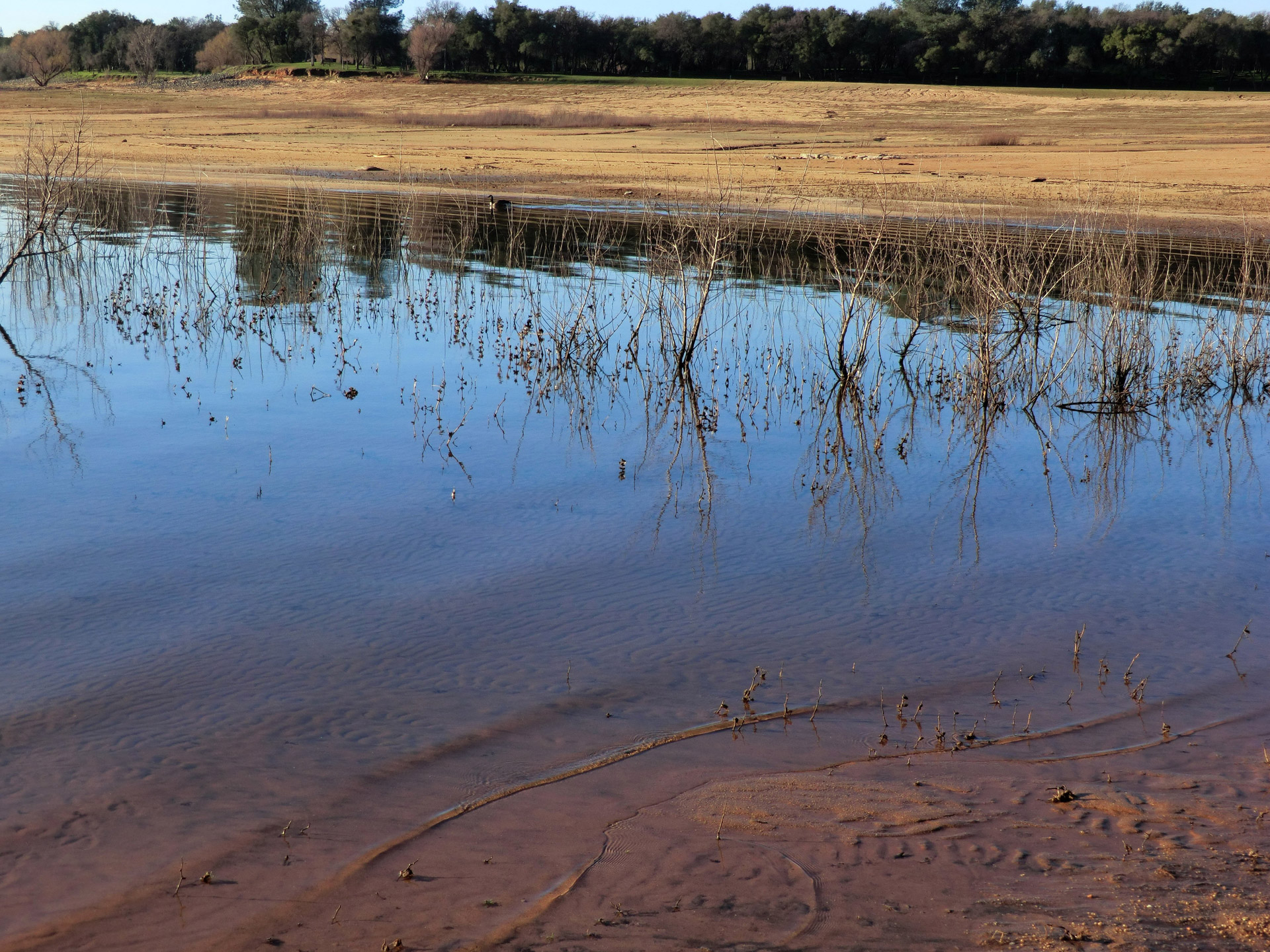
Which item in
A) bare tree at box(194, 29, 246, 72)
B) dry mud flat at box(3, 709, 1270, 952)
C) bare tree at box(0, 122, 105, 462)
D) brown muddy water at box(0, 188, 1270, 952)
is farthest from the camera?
bare tree at box(194, 29, 246, 72)

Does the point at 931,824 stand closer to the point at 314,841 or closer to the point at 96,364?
the point at 314,841

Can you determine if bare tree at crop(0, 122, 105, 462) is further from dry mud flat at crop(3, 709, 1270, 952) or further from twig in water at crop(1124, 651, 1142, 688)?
twig in water at crop(1124, 651, 1142, 688)

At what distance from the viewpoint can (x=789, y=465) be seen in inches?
390

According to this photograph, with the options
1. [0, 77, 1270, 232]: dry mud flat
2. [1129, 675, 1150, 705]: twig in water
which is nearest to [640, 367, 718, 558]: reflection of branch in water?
[0, 77, 1270, 232]: dry mud flat

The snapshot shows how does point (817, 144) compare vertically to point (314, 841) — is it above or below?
above

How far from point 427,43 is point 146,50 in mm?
17834

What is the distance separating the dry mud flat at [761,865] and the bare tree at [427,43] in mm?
64963

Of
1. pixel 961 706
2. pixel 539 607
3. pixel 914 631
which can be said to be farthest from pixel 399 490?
pixel 961 706

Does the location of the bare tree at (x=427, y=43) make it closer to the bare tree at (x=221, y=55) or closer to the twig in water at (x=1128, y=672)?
the bare tree at (x=221, y=55)

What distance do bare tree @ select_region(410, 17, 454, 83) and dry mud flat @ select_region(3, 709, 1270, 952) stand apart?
64963 mm

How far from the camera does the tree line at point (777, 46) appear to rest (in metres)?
67.0

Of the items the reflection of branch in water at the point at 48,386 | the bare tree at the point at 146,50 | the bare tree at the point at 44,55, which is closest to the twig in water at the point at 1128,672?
the reflection of branch in water at the point at 48,386

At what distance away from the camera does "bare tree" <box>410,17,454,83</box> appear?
66375 millimetres

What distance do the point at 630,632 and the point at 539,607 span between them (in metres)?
0.58
